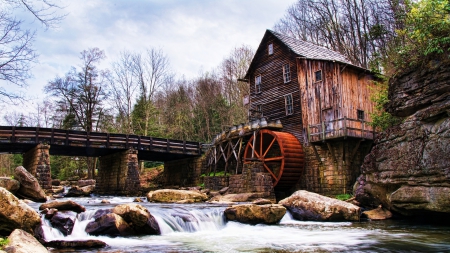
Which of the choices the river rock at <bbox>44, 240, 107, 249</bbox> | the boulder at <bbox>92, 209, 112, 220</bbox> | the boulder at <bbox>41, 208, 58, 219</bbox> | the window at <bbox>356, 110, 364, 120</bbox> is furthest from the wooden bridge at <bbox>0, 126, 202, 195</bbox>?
the river rock at <bbox>44, 240, 107, 249</bbox>

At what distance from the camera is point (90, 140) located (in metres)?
21.8

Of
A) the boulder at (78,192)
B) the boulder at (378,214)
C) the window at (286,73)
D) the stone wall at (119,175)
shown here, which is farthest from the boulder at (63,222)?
the boulder at (78,192)

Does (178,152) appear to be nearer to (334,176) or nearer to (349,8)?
(334,176)

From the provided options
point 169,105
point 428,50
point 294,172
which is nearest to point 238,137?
point 294,172

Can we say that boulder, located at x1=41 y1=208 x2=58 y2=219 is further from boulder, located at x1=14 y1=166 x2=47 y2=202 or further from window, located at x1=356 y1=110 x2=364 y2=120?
window, located at x1=356 y1=110 x2=364 y2=120

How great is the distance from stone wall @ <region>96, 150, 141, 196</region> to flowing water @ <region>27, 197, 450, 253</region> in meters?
12.4

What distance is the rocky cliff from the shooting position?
27.6 feet

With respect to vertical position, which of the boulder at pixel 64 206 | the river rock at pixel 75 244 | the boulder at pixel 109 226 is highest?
the boulder at pixel 64 206

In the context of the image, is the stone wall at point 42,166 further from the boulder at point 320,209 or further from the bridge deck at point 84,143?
the boulder at point 320,209

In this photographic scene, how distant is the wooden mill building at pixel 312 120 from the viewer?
663 inches

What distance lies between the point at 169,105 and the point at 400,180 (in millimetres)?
30452

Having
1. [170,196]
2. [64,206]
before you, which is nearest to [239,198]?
[170,196]

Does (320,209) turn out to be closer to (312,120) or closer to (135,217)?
(135,217)

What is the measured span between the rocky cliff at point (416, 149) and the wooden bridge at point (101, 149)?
1559 centimetres
